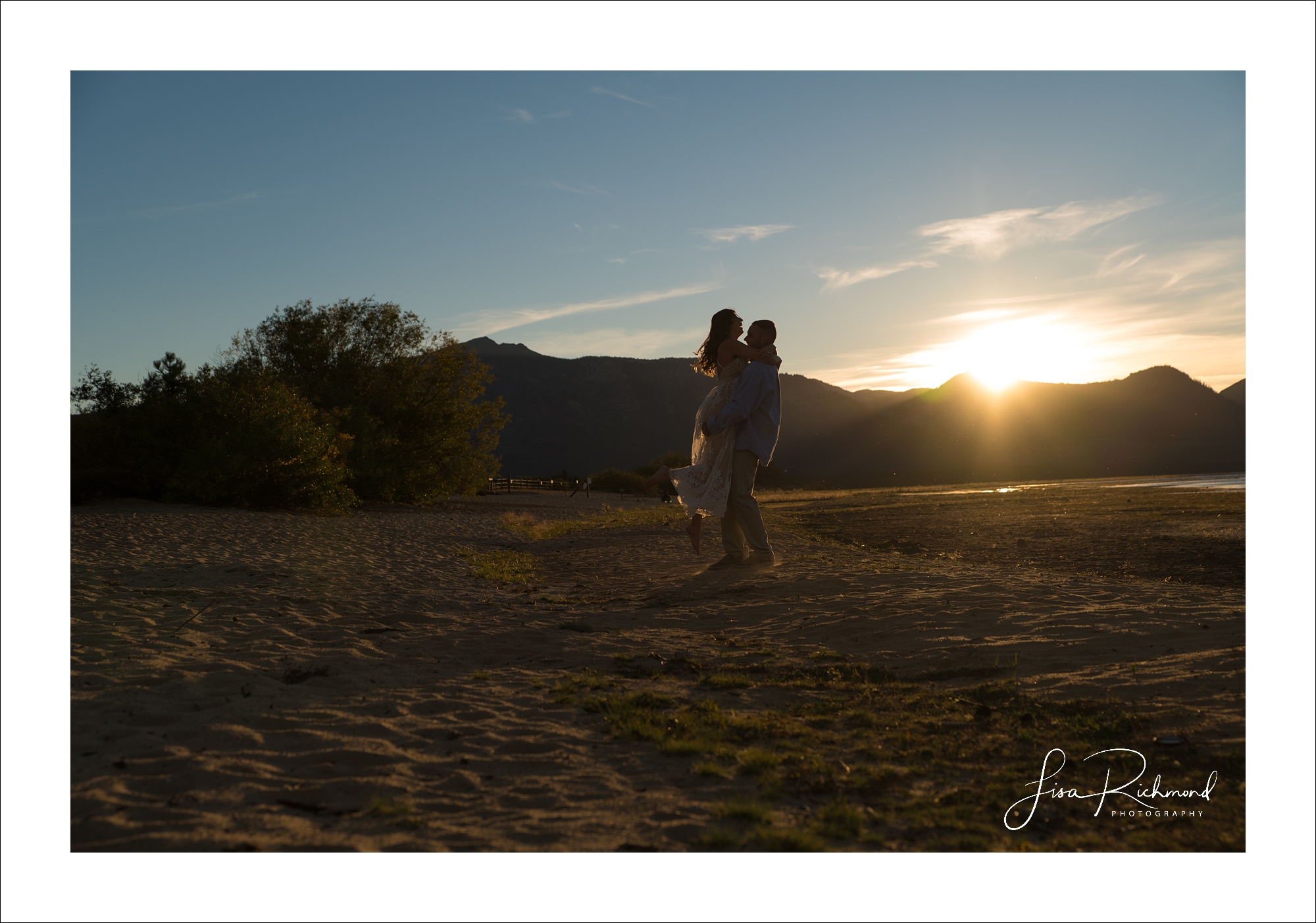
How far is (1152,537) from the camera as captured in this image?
1297cm

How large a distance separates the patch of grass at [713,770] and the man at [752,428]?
5019 millimetres

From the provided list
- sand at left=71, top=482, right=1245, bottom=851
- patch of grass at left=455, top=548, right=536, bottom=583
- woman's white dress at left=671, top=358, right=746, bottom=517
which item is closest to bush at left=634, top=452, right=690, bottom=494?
patch of grass at left=455, top=548, right=536, bottom=583

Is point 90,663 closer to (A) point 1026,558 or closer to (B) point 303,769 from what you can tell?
(B) point 303,769

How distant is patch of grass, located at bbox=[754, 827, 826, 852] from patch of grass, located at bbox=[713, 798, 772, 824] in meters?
0.12

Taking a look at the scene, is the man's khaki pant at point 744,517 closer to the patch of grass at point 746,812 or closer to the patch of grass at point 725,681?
the patch of grass at point 725,681

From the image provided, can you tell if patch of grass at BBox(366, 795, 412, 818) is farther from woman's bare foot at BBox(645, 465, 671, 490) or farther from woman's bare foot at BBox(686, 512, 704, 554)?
woman's bare foot at BBox(686, 512, 704, 554)

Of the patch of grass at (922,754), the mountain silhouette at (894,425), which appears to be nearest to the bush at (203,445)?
the patch of grass at (922,754)

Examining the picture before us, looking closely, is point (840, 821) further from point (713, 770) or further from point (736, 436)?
point (736, 436)

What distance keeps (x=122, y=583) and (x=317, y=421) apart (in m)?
20.7

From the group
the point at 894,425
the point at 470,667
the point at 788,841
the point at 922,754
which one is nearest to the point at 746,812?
the point at 788,841

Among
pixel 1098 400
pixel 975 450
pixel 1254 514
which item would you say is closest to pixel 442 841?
pixel 1254 514

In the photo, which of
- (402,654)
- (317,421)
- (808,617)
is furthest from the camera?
(317,421)

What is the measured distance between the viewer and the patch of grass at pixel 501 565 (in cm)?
984

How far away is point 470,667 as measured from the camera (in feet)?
15.8
